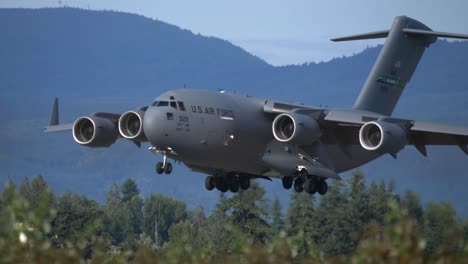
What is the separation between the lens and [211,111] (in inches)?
1150

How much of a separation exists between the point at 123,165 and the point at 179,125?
138m

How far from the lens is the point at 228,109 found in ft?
96.9

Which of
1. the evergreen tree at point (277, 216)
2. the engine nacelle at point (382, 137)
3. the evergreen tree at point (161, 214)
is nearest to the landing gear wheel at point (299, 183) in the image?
the engine nacelle at point (382, 137)

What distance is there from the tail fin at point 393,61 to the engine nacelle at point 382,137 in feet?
15.7

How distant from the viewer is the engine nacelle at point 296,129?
1145 inches

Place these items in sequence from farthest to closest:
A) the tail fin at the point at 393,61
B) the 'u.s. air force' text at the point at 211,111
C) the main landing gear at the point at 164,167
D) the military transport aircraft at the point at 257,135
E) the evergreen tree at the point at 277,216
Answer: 1. the evergreen tree at the point at 277,216
2. the tail fin at the point at 393,61
3. the 'u.s. air force' text at the point at 211,111
4. the military transport aircraft at the point at 257,135
5. the main landing gear at the point at 164,167

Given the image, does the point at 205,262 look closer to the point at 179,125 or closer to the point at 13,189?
the point at 13,189

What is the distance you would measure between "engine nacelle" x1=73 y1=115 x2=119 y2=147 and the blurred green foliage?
205cm

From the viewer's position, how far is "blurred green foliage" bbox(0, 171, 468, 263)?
522 inches

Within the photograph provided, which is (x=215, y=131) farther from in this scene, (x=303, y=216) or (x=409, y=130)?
(x=303, y=216)

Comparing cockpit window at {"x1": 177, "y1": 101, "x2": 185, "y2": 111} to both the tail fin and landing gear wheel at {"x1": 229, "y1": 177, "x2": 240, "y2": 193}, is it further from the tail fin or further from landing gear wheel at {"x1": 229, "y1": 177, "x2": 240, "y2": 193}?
the tail fin

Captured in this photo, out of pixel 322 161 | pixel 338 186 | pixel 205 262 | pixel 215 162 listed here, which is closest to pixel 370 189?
pixel 338 186

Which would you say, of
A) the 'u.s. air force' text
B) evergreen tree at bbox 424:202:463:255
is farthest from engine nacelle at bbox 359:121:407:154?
the 'u.s. air force' text

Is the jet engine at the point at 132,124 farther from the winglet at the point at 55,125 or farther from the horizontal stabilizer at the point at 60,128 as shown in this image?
the winglet at the point at 55,125
